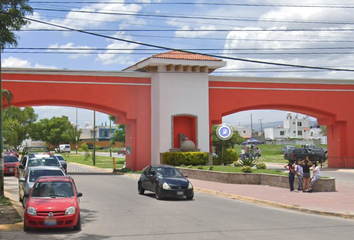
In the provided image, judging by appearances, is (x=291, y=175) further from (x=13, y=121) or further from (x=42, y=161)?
(x=13, y=121)

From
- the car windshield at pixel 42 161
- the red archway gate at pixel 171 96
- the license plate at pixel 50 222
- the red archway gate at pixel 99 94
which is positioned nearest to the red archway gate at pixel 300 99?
the red archway gate at pixel 171 96

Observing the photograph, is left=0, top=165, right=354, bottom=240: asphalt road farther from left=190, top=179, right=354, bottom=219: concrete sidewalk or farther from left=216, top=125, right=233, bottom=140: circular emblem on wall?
left=216, top=125, right=233, bottom=140: circular emblem on wall

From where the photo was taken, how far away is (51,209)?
38.6 feet

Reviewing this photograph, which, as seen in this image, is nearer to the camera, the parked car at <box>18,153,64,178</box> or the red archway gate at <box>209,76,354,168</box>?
the parked car at <box>18,153,64,178</box>

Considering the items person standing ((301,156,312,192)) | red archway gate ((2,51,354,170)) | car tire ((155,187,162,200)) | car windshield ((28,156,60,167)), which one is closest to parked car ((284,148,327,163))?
red archway gate ((2,51,354,170))

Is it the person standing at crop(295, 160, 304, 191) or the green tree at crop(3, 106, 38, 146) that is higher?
the green tree at crop(3, 106, 38, 146)

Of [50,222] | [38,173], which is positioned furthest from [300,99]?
[50,222]

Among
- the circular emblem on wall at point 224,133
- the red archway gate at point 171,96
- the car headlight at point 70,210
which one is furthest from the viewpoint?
the red archway gate at point 171,96

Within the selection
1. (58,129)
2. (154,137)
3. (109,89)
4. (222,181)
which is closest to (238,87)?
(154,137)

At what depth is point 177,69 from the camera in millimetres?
36125

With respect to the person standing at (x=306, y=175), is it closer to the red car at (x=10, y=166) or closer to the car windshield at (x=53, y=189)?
the car windshield at (x=53, y=189)

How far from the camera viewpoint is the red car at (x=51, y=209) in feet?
38.3

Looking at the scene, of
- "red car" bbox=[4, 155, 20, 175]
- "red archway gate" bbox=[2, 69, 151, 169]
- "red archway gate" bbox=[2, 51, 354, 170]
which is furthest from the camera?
"red archway gate" bbox=[2, 51, 354, 170]

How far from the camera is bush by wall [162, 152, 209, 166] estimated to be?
3409 cm
